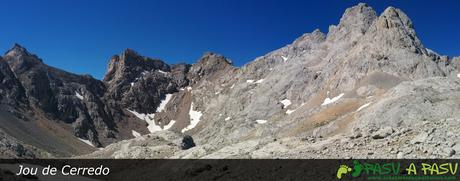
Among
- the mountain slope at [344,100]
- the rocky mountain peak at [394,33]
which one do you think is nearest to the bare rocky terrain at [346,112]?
the mountain slope at [344,100]

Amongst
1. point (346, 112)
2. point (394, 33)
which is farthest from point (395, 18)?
point (346, 112)

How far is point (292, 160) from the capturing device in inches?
1294

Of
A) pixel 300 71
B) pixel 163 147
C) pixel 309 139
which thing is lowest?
pixel 309 139

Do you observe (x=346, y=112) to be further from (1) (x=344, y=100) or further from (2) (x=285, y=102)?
(2) (x=285, y=102)

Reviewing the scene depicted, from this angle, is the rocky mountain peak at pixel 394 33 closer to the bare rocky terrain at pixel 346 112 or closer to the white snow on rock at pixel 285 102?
the bare rocky terrain at pixel 346 112

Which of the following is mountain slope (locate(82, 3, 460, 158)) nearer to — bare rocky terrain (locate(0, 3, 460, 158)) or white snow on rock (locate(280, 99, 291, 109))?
bare rocky terrain (locate(0, 3, 460, 158))

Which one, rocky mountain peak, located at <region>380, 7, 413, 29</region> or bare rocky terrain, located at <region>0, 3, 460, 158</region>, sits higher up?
rocky mountain peak, located at <region>380, 7, 413, 29</region>

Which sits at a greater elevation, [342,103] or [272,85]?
[272,85]

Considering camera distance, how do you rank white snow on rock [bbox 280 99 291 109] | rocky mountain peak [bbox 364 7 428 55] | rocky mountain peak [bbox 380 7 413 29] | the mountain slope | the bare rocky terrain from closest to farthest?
the bare rocky terrain < the mountain slope < rocky mountain peak [bbox 364 7 428 55] < rocky mountain peak [bbox 380 7 413 29] < white snow on rock [bbox 280 99 291 109]

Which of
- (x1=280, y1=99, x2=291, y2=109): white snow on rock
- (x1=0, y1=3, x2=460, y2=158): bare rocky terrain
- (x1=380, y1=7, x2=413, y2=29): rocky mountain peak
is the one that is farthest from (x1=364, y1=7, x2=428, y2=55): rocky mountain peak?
(x1=280, y1=99, x2=291, y2=109): white snow on rock

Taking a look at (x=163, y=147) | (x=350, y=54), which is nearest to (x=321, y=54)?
(x=350, y=54)

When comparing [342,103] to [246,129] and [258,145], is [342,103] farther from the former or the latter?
[258,145]

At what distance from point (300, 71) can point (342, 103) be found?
7828 centimetres

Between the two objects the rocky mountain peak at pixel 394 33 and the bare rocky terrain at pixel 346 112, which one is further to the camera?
the rocky mountain peak at pixel 394 33
